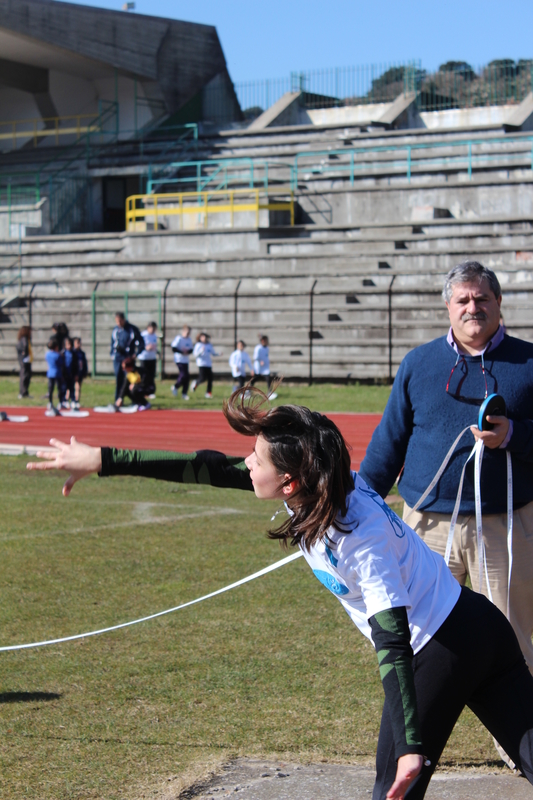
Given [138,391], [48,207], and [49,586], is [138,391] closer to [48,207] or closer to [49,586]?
[49,586]

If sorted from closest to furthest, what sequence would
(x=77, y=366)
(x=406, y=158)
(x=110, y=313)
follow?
(x=77, y=366), (x=110, y=313), (x=406, y=158)

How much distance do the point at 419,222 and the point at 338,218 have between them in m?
3.19

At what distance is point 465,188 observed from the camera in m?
28.5

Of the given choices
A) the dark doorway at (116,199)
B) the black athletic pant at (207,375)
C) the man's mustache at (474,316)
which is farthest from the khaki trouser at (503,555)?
the dark doorway at (116,199)

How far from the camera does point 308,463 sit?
2617mm

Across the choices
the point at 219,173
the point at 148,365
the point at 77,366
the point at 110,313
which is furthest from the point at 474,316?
the point at 219,173

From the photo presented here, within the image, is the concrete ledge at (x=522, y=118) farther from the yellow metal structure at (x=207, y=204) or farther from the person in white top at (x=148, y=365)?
the person in white top at (x=148, y=365)

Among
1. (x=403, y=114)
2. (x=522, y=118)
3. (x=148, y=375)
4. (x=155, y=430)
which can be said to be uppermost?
(x=403, y=114)

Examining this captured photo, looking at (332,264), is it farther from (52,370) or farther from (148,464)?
(148,464)

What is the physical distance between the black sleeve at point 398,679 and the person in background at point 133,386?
60.9 ft

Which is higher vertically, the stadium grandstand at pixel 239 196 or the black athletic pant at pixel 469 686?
the stadium grandstand at pixel 239 196

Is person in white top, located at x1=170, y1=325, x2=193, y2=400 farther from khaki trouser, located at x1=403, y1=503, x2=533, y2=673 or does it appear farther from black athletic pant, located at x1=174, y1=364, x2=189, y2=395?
khaki trouser, located at x1=403, y1=503, x2=533, y2=673

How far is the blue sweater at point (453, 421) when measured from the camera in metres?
3.96

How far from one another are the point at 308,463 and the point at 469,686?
0.85 m
